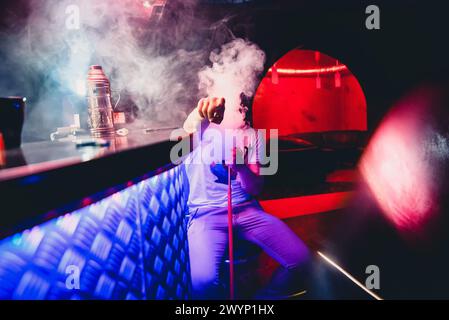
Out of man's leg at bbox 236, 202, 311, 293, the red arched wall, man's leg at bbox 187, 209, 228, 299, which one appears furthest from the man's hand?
the red arched wall

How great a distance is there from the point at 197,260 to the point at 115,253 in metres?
1.41

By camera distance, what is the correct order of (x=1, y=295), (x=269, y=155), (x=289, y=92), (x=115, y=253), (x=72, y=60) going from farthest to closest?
(x=289, y=92), (x=269, y=155), (x=72, y=60), (x=115, y=253), (x=1, y=295)

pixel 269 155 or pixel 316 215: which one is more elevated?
pixel 269 155

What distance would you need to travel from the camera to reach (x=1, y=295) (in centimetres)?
88

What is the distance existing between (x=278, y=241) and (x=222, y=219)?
551 millimetres

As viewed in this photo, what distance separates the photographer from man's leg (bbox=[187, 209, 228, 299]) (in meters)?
2.53

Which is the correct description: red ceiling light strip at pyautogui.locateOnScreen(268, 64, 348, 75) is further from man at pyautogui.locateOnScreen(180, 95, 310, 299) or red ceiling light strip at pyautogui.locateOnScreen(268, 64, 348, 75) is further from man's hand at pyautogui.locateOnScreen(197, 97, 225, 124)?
man's hand at pyautogui.locateOnScreen(197, 97, 225, 124)

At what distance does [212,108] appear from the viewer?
5.62 feet

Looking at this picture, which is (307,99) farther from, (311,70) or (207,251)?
(207,251)

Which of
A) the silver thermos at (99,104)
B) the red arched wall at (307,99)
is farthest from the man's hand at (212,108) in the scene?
the red arched wall at (307,99)

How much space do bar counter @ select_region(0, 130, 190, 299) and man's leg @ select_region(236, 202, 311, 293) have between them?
3.88 ft

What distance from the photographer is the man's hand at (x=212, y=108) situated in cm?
172
